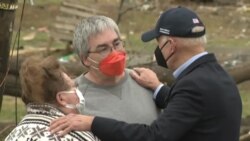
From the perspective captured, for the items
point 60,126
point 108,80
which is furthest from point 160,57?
point 60,126

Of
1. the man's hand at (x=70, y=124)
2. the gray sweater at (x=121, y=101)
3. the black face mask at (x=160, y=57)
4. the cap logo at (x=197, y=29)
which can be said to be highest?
the cap logo at (x=197, y=29)

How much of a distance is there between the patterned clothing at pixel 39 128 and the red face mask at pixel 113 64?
23.1 inches

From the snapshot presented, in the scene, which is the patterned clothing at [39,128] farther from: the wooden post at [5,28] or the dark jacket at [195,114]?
the wooden post at [5,28]

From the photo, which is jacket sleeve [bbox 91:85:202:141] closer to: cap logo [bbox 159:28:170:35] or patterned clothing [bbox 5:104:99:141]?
patterned clothing [bbox 5:104:99:141]

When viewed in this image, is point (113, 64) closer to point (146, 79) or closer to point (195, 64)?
point (146, 79)

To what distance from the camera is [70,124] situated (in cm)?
339

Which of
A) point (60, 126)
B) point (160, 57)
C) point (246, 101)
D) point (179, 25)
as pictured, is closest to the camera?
point (60, 126)

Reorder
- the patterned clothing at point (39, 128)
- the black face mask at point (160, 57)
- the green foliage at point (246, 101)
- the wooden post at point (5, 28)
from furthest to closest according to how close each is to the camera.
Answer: the green foliage at point (246, 101) < the wooden post at point (5, 28) < the black face mask at point (160, 57) < the patterned clothing at point (39, 128)

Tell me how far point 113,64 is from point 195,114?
2.35ft

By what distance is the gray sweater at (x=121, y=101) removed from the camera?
3.98 meters

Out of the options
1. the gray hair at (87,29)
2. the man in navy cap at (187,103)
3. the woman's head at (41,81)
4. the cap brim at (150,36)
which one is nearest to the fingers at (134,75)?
the gray hair at (87,29)

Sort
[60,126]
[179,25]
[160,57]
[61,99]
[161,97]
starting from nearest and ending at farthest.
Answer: [60,126] → [61,99] → [179,25] → [160,57] → [161,97]

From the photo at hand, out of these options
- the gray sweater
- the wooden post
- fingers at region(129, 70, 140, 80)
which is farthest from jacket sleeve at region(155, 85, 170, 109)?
the wooden post

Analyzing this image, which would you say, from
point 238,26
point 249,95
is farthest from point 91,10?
point 249,95
